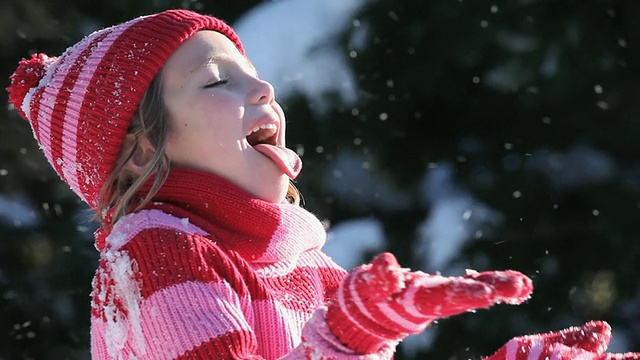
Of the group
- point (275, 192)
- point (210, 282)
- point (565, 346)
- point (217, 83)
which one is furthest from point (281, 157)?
point (565, 346)

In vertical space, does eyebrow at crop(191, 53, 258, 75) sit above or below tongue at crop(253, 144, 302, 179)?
above

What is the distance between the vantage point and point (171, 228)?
1690 millimetres

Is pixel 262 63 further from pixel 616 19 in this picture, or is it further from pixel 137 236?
→ pixel 137 236

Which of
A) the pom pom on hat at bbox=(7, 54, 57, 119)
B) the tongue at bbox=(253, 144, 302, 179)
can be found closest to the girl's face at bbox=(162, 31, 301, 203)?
the tongue at bbox=(253, 144, 302, 179)

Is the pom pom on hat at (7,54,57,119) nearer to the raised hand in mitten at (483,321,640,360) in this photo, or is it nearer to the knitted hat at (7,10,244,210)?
the knitted hat at (7,10,244,210)

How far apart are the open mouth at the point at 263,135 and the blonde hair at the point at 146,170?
0.16 metres

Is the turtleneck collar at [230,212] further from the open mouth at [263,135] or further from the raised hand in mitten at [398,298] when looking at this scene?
the raised hand in mitten at [398,298]

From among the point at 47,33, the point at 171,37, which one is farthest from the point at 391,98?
the point at 171,37

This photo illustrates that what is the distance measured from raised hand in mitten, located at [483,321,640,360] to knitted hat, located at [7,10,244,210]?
0.80m

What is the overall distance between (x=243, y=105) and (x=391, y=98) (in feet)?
4.38

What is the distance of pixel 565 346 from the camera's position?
63.6 inches

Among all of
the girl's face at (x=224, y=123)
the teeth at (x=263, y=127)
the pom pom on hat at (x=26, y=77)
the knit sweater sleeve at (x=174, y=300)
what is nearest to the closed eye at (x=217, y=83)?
the girl's face at (x=224, y=123)

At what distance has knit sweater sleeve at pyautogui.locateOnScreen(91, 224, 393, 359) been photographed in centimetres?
155

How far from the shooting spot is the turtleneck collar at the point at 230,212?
69.6 inches
